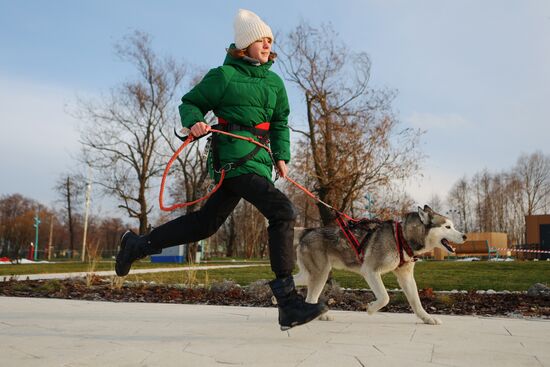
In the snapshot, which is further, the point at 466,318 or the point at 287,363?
the point at 466,318

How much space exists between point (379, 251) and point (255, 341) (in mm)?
1874

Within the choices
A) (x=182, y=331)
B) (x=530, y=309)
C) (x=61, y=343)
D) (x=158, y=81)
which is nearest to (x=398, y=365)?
(x=182, y=331)

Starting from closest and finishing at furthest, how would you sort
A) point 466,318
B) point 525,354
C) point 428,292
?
1. point 525,354
2. point 466,318
3. point 428,292

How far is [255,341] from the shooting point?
3.48 metres

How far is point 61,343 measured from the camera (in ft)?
10.9

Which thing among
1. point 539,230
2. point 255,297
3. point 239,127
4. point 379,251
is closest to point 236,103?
point 239,127

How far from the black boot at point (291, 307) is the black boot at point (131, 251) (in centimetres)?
116

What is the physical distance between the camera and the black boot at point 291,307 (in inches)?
131

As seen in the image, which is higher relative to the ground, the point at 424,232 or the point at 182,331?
the point at 424,232

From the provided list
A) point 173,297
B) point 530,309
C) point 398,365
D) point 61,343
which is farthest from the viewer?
point 173,297

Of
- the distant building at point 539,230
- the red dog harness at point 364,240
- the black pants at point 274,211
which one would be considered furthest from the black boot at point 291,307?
the distant building at point 539,230

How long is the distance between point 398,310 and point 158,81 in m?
24.3

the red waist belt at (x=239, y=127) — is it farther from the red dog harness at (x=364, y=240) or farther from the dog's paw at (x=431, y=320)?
the dog's paw at (x=431, y=320)

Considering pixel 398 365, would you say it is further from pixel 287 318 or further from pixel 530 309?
pixel 530 309
